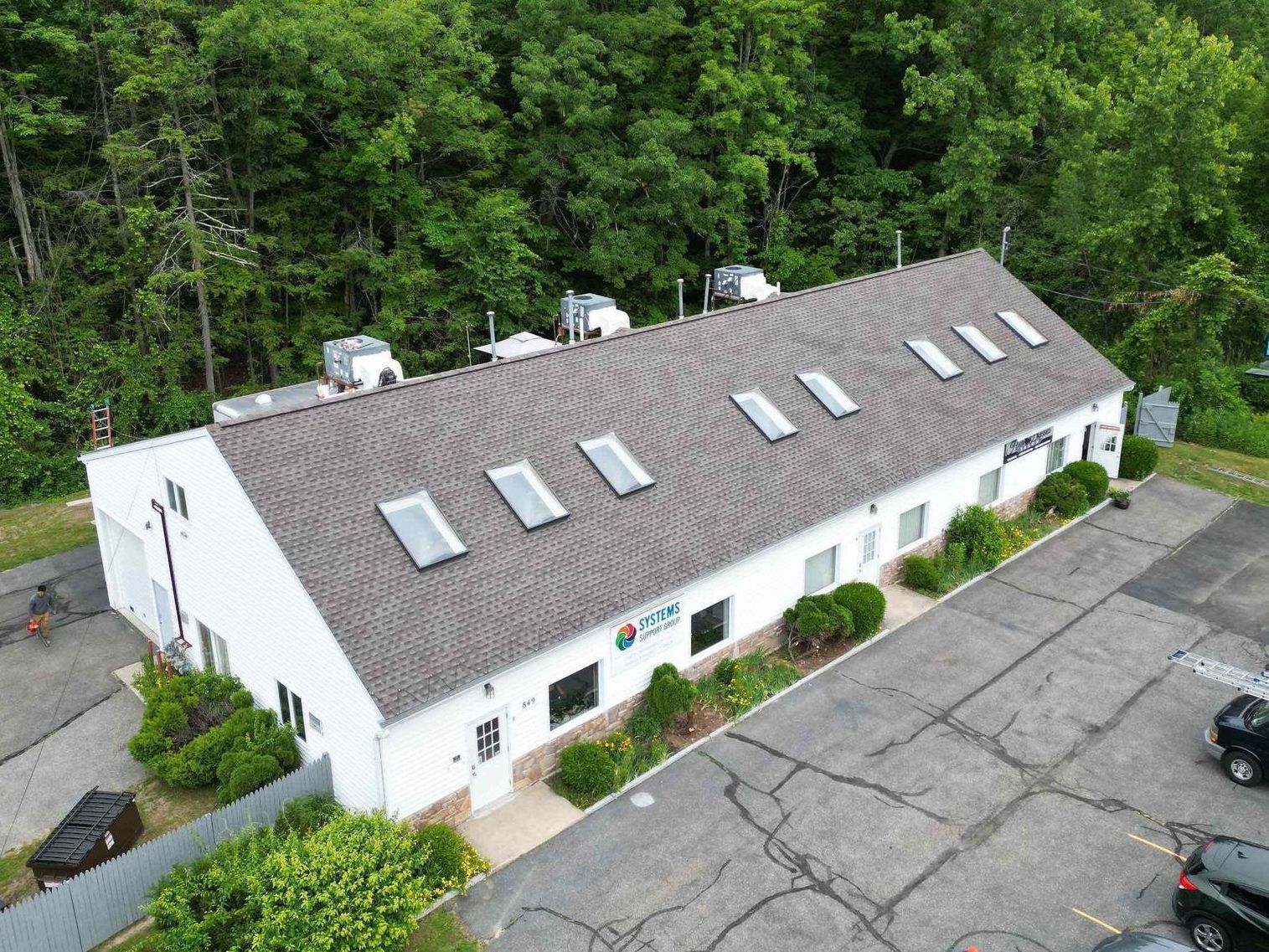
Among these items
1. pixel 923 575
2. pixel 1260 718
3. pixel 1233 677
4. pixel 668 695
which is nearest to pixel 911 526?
pixel 923 575

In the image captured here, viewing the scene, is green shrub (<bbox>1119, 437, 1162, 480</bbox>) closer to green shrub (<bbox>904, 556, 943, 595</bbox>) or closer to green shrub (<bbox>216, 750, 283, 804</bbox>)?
green shrub (<bbox>904, 556, 943, 595</bbox>)

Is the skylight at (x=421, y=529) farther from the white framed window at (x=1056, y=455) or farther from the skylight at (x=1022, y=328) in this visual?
the skylight at (x=1022, y=328)

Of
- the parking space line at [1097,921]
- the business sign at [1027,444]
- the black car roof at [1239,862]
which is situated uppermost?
the business sign at [1027,444]

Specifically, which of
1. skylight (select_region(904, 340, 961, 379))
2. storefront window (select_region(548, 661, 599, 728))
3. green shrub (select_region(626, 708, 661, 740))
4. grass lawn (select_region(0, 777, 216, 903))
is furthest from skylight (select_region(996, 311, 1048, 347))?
grass lawn (select_region(0, 777, 216, 903))

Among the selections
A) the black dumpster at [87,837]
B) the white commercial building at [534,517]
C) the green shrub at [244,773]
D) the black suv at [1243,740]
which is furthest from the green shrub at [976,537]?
the black dumpster at [87,837]

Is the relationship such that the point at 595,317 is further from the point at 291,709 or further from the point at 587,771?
the point at 587,771
